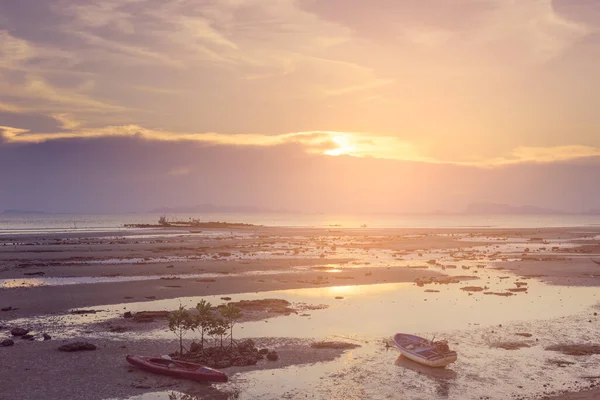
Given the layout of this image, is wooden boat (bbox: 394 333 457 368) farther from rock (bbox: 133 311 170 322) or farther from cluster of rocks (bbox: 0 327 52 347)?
cluster of rocks (bbox: 0 327 52 347)

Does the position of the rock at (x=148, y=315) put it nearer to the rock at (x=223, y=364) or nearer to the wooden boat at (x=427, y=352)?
the rock at (x=223, y=364)

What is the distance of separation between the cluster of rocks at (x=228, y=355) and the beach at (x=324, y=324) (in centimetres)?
73

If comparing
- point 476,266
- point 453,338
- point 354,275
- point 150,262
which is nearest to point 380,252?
point 476,266

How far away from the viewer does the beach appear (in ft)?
81.8

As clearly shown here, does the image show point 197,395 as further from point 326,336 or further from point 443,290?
point 443,290

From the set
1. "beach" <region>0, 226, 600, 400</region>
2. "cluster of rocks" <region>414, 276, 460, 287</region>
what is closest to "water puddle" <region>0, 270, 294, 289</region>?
"beach" <region>0, 226, 600, 400</region>

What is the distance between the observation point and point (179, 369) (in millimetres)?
26125

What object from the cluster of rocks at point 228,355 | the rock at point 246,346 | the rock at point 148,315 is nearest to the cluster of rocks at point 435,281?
the rock at point 148,315

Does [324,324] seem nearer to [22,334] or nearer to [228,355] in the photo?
[228,355]

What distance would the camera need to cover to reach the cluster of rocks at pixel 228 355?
28.3m

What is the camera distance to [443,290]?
53844 millimetres

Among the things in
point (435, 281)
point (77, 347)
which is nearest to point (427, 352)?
point (77, 347)

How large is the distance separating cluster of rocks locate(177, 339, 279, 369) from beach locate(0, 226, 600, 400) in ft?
2.39

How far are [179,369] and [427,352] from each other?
515 inches
